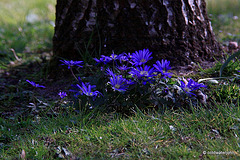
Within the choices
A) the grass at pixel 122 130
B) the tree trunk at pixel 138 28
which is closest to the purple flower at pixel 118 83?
the grass at pixel 122 130

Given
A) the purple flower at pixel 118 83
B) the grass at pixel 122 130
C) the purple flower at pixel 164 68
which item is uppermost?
the purple flower at pixel 164 68

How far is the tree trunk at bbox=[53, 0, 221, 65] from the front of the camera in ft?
9.67

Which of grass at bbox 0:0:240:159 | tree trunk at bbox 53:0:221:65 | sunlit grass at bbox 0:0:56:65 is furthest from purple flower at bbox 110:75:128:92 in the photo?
sunlit grass at bbox 0:0:56:65

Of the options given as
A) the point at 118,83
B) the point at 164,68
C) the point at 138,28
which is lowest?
the point at 118,83

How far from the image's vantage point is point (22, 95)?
9.39 ft

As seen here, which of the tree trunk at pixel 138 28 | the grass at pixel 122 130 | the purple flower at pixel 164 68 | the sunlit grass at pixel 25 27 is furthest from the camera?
Answer: the sunlit grass at pixel 25 27

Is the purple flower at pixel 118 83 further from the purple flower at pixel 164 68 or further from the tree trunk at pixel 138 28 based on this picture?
the tree trunk at pixel 138 28

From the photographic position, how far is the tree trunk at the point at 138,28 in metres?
2.95

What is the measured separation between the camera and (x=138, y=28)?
9.73 feet

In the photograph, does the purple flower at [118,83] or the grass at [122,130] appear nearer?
the grass at [122,130]

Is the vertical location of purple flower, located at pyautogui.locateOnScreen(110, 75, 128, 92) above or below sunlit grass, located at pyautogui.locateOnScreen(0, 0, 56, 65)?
above

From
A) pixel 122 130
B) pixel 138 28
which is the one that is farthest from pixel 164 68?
pixel 138 28

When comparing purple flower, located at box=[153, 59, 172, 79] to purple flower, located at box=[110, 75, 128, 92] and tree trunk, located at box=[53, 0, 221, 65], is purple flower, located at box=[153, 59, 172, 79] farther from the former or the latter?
tree trunk, located at box=[53, 0, 221, 65]

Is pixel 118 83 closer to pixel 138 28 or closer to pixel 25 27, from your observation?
pixel 138 28
